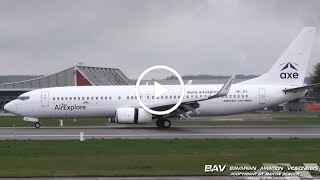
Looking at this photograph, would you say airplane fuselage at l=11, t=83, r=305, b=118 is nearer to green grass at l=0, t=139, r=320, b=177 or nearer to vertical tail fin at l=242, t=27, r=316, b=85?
vertical tail fin at l=242, t=27, r=316, b=85

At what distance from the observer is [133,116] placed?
123ft

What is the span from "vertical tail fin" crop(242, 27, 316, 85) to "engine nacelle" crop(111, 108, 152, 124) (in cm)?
989

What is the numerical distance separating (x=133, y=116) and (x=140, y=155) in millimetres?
15693

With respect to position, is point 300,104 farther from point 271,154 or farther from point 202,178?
point 202,178

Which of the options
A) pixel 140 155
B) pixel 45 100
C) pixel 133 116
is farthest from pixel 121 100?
pixel 140 155

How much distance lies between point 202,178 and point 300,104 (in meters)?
77.6

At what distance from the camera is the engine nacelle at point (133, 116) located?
3744 centimetres

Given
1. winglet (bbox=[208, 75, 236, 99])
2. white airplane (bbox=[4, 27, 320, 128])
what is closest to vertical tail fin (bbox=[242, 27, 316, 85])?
white airplane (bbox=[4, 27, 320, 128])

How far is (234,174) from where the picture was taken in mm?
15805

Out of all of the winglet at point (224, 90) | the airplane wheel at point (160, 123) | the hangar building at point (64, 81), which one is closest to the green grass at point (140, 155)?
the winglet at point (224, 90)

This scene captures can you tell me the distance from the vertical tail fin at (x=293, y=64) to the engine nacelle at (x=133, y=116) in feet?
32.4

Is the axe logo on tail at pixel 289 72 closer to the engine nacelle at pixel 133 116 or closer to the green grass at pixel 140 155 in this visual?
the engine nacelle at pixel 133 116

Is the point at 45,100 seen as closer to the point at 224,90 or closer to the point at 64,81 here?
the point at 224,90

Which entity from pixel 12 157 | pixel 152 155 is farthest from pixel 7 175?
pixel 152 155
